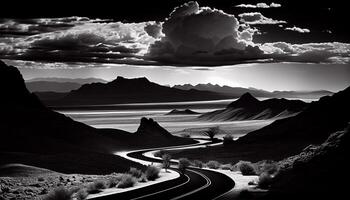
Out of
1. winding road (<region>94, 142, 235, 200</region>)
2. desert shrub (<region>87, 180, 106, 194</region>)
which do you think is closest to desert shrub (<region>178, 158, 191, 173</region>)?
Answer: winding road (<region>94, 142, 235, 200</region>)

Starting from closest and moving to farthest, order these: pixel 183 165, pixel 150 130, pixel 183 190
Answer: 1. pixel 183 190
2. pixel 183 165
3. pixel 150 130

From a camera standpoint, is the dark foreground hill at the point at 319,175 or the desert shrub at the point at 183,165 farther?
the desert shrub at the point at 183,165

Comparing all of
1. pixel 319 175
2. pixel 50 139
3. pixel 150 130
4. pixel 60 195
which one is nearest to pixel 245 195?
pixel 319 175

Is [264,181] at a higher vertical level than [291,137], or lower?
higher

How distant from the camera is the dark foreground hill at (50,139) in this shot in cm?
6612

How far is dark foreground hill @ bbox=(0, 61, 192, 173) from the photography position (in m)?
66.1

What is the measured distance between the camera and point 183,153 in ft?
320

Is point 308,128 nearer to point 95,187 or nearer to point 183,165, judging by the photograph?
point 183,165

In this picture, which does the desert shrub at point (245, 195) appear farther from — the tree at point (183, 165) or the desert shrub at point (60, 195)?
the tree at point (183, 165)

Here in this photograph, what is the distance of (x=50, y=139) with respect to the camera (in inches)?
3531

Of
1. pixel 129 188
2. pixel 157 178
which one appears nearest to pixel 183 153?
Answer: pixel 157 178

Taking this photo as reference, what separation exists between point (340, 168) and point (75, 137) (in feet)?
272

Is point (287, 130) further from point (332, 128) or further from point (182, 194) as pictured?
point (182, 194)

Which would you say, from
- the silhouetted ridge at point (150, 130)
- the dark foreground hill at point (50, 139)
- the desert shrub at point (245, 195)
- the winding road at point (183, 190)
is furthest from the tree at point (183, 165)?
the silhouetted ridge at point (150, 130)
